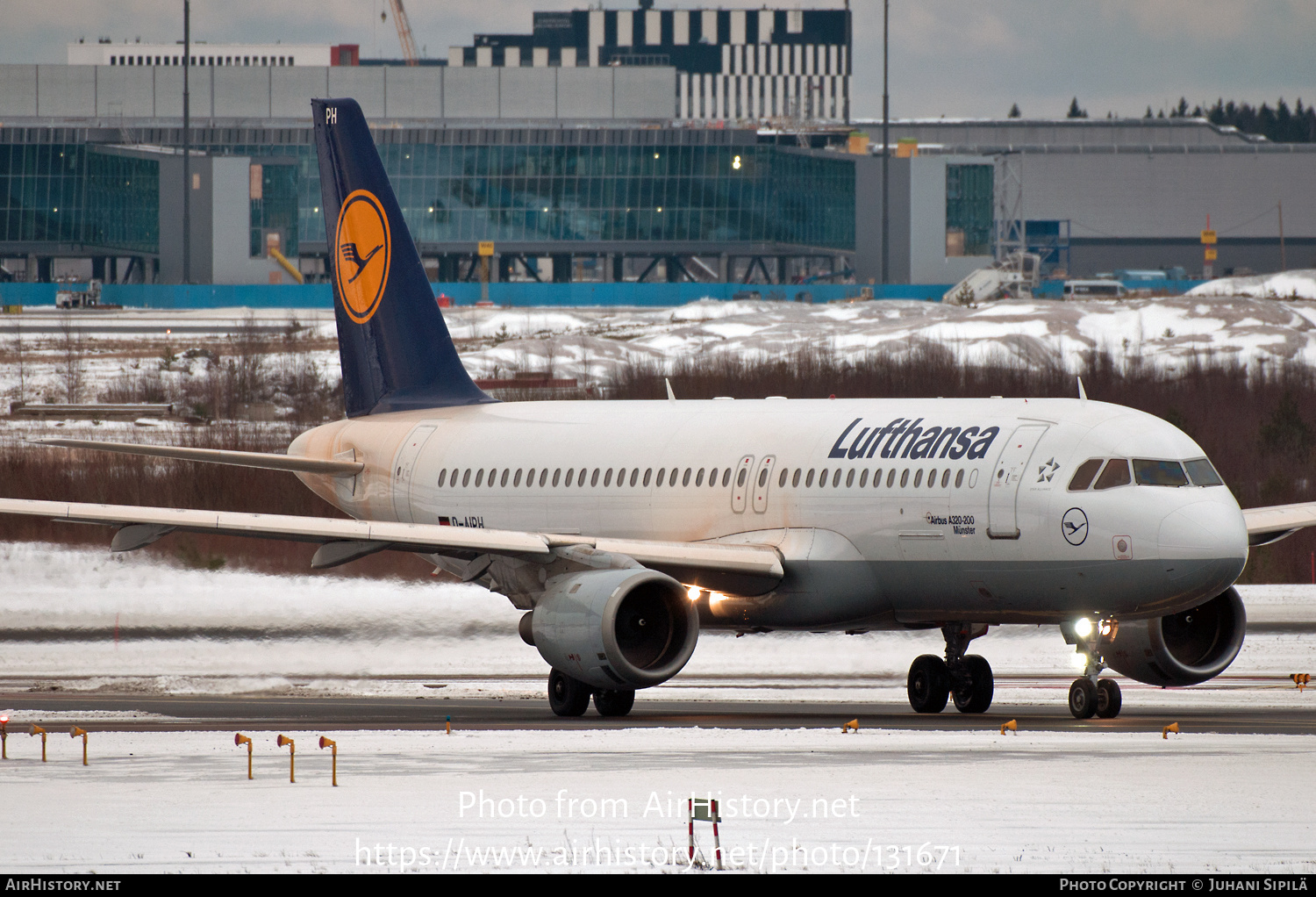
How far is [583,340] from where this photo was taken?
232 ft

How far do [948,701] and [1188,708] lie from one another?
3.63 meters

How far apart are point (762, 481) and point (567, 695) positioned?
4.02m

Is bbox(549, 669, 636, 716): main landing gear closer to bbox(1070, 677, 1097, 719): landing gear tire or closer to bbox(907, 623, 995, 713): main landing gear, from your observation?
bbox(907, 623, 995, 713): main landing gear

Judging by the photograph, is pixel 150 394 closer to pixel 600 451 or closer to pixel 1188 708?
pixel 600 451

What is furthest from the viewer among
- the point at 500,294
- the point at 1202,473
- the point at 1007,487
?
the point at 500,294

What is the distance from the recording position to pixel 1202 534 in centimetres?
2152

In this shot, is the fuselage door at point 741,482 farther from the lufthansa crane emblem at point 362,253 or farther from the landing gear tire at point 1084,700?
the lufthansa crane emblem at point 362,253

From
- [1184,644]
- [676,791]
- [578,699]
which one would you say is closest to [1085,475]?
[1184,644]

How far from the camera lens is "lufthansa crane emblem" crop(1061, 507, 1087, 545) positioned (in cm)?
2217

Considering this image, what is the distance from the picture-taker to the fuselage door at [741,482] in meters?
25.7

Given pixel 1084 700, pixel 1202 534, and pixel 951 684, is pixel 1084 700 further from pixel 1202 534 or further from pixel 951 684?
pixel 1202 534

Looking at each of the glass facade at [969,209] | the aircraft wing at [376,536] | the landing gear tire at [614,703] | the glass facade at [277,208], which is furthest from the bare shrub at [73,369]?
the glass facade at [969,209]

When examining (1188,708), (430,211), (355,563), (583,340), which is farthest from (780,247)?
(1188,708)

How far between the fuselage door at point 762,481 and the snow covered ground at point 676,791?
2.74m
